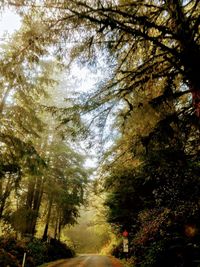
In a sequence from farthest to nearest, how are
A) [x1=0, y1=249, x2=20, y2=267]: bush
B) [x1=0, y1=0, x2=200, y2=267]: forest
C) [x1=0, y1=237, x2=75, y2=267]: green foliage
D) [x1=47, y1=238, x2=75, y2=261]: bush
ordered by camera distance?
[x1=47, y1=238, x2=75, y2=261]: bush, [x1=0, y1=237, x2=75, y2=267]: green foliage, [x1=0, y1=249, x2=20, y2=267]: bush, [x1=0, y1=0, x2=200, y2=267]: forest

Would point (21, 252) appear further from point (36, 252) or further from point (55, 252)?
point (55, 252)

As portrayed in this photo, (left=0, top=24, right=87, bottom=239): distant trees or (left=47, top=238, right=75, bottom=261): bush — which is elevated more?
(left=0, top=24, right=87, bottom=239): distant trees

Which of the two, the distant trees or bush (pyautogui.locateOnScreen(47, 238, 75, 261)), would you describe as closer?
the distant trees

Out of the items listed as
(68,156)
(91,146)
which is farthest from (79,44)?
(68,156)

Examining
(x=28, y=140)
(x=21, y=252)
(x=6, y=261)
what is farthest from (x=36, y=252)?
(x=28, y=140)

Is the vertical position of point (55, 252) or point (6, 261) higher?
point (55, 252)

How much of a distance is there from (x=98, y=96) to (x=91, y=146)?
4.50 ft

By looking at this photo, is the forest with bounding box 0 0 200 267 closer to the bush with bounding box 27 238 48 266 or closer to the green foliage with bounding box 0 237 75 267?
the green foliage with bounding box 0 237 75 267

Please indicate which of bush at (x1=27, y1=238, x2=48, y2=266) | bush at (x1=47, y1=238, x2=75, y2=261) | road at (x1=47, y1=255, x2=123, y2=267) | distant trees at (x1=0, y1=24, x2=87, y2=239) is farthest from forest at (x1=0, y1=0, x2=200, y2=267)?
bush at (x1=47, y1=238, x2=75, y2=261)

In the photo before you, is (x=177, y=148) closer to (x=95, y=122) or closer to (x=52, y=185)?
(x=95, y=122)

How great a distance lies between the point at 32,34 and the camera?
5562 millimetres

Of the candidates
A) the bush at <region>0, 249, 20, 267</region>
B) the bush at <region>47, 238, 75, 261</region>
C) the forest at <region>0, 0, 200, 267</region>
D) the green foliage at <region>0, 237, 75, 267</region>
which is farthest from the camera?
the bush at <region>47, 238, 75, 261</region>

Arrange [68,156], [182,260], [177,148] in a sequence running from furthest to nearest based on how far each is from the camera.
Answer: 1. [68,156]
2. [182,260]
3. [177,148]

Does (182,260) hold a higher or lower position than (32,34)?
lower
